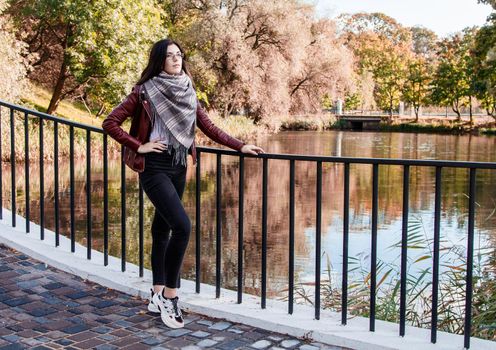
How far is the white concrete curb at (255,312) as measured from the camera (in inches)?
130

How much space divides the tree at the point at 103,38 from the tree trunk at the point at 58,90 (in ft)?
2.54

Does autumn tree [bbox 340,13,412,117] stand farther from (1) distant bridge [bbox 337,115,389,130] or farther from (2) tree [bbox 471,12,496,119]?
(2) tree [bbox 471,12,496,119]

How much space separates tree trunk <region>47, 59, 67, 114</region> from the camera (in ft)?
76.0

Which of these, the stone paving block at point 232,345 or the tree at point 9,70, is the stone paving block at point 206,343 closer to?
the stone paving block at point 232,345

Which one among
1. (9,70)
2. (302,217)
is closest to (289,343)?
(302,217)

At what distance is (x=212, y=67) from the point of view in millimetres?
30203

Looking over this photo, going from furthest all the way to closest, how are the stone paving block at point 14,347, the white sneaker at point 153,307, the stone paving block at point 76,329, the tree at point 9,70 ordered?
the tree at point 9,70 < the white sneaker at point 153,307 < the stone paving block at point 76,329 < the stone paving block at point 14,347

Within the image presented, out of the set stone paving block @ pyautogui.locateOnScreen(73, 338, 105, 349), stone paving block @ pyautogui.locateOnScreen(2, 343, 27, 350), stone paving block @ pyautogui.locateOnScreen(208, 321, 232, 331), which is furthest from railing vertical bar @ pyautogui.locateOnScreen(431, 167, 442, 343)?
stone paving block @ pyautogui.locateOnScreen(2, 343, 27, 350)

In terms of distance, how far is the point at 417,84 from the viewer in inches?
2248

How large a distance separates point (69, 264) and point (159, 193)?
136 centimetres

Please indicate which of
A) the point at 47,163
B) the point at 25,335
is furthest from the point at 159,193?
the point at 47,163

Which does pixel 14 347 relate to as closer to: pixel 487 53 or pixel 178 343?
pixel 178 343

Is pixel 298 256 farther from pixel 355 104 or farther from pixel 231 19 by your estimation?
pixel 355 104

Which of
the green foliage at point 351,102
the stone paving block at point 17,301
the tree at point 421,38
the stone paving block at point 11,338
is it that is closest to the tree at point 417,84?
the green foliage at point 351,102
